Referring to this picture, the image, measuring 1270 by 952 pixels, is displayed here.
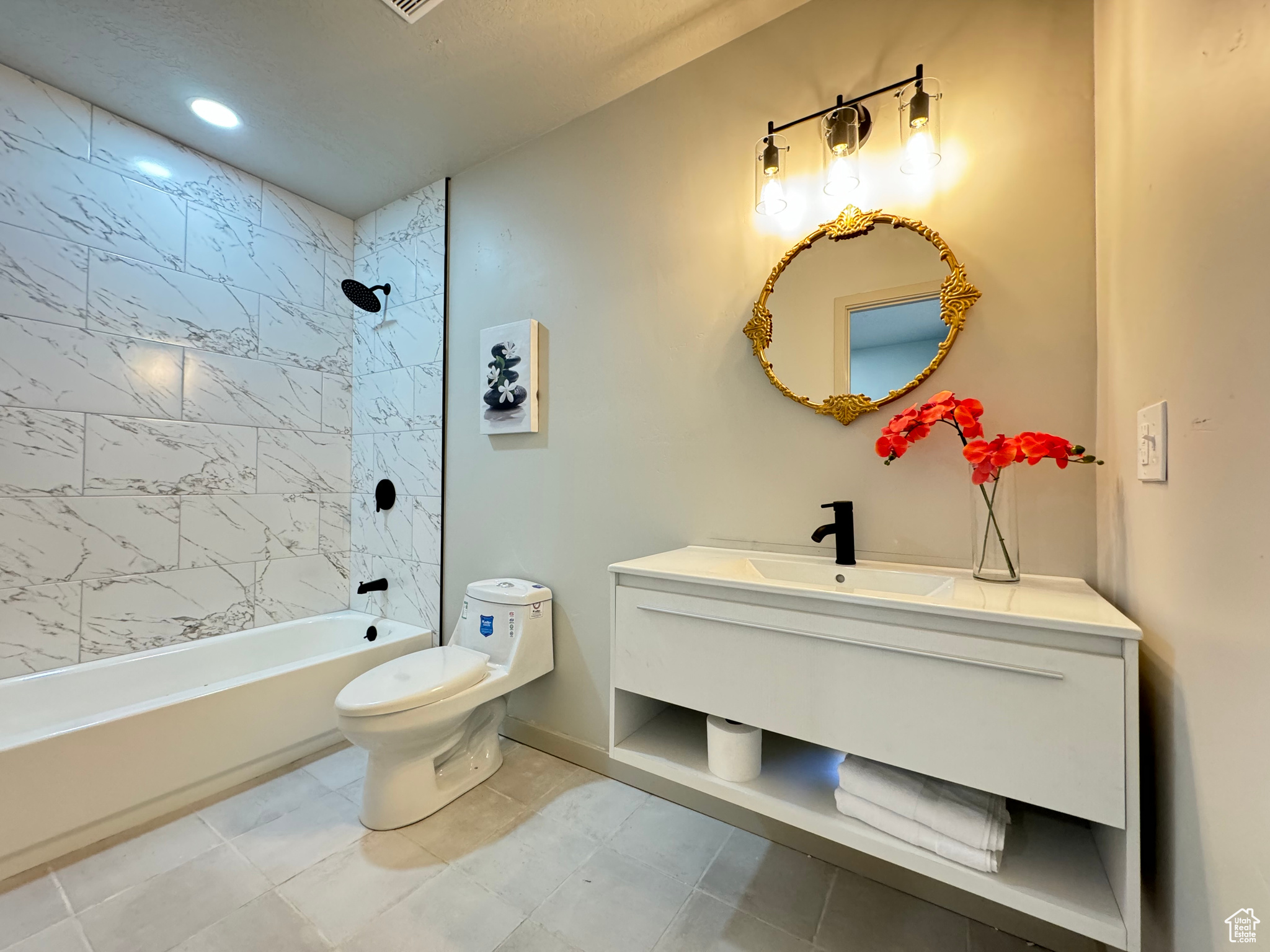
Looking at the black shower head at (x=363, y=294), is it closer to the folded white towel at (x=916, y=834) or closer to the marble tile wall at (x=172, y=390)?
the marble tile wall at (x=172, y=390)

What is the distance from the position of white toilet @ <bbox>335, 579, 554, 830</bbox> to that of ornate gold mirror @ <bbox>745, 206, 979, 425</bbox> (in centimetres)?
128

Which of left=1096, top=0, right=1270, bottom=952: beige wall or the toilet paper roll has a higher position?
left=1096, top=0, right=1270, bottom=952: beige wall

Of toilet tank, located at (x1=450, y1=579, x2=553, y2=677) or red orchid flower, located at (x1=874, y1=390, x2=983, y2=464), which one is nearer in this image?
red orchid flower, located at (x1=874, y1=390, x2=983, y2=464)

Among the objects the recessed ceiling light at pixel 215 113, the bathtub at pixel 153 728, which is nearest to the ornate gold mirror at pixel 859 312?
the bathtub at pixel 153 728

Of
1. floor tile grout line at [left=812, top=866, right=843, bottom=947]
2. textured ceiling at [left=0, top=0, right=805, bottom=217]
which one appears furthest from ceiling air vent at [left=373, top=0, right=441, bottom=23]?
floor tile grout line at [left=812, top=866, right=843, bottom=947]

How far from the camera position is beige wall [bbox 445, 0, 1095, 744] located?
1205mm

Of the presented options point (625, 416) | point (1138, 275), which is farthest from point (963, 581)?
point (625, 416)

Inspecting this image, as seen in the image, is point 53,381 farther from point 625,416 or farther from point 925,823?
point 925,823

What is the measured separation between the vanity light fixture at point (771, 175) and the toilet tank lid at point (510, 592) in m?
1.57

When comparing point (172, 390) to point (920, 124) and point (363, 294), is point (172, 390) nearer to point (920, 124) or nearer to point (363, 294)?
point (363, 294)

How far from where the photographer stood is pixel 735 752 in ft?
3.86

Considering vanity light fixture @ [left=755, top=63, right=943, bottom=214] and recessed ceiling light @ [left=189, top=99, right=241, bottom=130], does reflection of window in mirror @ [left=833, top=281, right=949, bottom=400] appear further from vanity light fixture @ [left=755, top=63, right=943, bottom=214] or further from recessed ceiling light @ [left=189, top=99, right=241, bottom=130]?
recessed ceiling light @ [left=189, top=99, right=241, bottom=130]

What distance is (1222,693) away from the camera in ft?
2.13

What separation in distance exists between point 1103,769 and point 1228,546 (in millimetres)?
401
